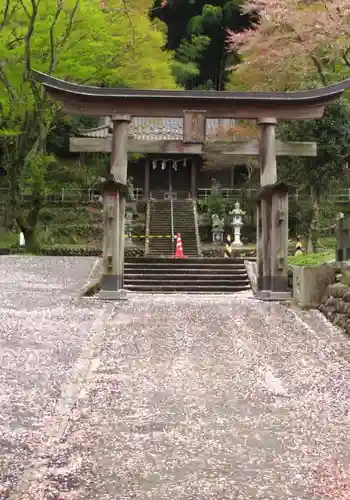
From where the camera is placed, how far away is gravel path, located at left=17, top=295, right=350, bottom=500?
3.24 m

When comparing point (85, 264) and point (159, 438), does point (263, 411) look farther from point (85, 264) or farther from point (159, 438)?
point (85, 264)

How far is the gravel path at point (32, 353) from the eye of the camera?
385 centimetres

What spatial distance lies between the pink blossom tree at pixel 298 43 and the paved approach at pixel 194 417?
13683 mm

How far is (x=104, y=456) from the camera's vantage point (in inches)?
143

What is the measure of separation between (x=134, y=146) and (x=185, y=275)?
3832mm

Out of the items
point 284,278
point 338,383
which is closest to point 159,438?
point 338,383

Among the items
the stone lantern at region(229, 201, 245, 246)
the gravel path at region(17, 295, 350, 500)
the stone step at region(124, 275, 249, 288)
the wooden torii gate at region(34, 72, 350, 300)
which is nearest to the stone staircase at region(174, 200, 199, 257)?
the stone lantern at region(229, 201, 245, 246)

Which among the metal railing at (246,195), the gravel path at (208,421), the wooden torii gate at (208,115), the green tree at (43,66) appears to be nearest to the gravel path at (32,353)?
the gravel path at (208,421)

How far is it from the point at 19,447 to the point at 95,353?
273cm

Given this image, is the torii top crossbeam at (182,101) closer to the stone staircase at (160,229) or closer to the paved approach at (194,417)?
the paved approach at (194,417)

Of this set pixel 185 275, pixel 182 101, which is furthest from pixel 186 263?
pixel 182 101

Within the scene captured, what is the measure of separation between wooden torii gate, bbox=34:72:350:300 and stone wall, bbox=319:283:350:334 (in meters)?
2.15

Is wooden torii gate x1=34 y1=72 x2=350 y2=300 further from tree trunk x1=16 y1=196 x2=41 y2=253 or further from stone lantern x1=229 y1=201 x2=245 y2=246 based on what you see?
stone lantern x1=229 y1=201 x2=245 y2=246

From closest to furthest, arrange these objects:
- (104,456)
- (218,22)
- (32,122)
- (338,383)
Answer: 1. (104,456)
2. (338,383)
3. (32,122)
4. (218,22)
